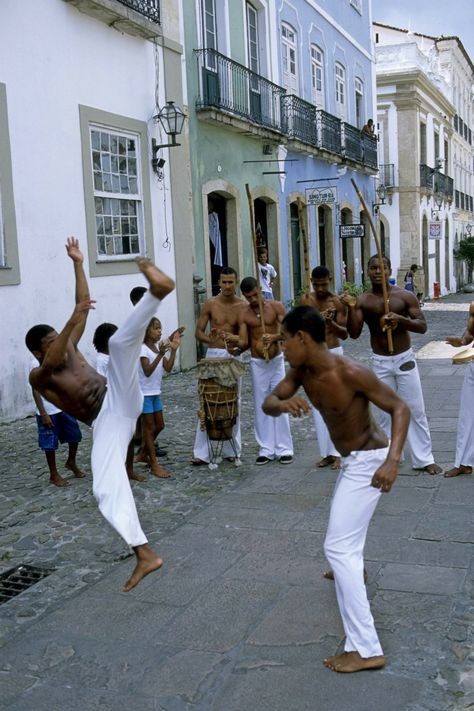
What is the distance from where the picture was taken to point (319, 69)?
2234 centimetres

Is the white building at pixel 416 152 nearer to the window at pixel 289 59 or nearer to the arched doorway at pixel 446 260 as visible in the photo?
the arched doorway at pixel 446 260

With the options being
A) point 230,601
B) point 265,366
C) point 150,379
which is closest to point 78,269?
point 230,601

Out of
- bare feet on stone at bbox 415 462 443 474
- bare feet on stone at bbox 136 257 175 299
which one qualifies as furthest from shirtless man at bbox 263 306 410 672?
bare feet on stone at bbox 415 462 443 474

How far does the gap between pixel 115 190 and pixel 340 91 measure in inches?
553

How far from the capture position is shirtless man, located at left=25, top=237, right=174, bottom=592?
152 inches

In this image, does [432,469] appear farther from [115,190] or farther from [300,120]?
[300,120]

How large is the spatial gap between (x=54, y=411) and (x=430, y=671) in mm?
Result: 4402

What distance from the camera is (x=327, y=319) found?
7.31m

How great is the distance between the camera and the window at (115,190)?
1155 cm

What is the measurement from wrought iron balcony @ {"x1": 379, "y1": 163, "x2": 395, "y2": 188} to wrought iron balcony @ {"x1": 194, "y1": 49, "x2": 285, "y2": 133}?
54.9 feet

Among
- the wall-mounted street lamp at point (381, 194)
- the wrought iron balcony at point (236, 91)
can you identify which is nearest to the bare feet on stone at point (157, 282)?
the wrought iron balcony at point (236, 91)

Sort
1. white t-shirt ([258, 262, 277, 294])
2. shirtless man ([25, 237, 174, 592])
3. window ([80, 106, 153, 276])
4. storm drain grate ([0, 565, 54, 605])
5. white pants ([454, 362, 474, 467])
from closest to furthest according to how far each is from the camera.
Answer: shirtless man ([25, 237, 174, 592]), storm drain grate ([0, 565, 54, 605]), white pants ([454, 362, 474, 467]), window ([80, 106, 153, 276]), white t-shirt ([258, 262, 277, 294])

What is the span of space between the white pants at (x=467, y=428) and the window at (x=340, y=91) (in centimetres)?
1855

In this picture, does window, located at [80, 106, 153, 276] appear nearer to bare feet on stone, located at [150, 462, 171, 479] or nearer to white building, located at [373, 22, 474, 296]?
bare feet on stone, located at [150, 462, 171, 479]
